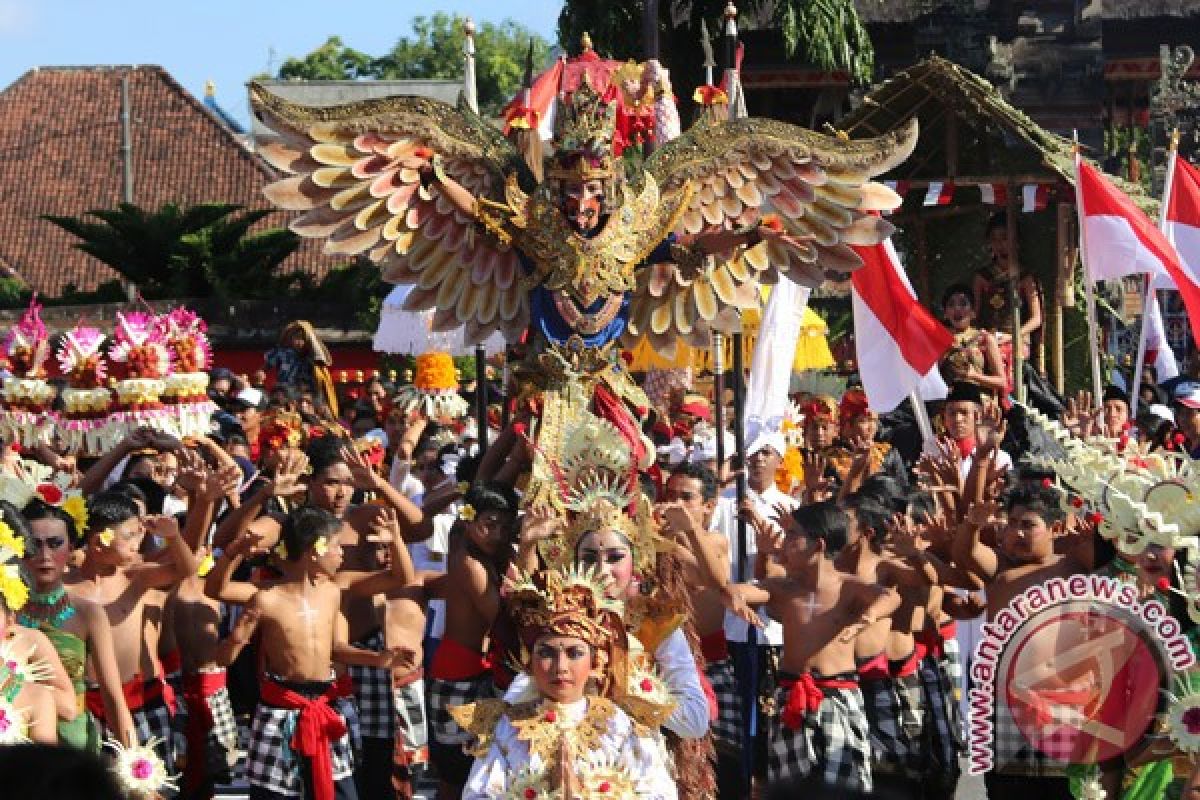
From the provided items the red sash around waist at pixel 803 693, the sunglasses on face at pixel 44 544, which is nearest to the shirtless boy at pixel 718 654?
the red sash around waist at pixel 803 693

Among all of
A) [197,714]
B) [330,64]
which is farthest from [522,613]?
[330,64]

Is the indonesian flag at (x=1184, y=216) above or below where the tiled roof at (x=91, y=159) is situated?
below

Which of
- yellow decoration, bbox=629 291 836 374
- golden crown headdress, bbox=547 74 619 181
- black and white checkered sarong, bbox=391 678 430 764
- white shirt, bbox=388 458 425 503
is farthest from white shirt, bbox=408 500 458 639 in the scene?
yellow decoration, bbox=629 291 836 374

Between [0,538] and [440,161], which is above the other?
[440,161]

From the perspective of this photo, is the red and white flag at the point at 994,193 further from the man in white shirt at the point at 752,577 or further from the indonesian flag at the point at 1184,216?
the man in white shirt at the point at 752,577

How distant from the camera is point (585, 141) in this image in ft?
28.0

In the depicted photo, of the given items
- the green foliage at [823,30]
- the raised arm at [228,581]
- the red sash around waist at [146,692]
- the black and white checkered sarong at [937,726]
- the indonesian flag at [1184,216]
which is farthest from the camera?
the green foliage at [823,30]

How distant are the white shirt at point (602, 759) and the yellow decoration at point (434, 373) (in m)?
8.07

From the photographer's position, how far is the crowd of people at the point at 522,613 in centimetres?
657

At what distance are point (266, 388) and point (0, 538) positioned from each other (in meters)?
7.75

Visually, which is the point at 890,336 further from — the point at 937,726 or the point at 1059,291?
the point at 1059,291

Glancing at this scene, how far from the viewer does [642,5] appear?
2023 centimetres

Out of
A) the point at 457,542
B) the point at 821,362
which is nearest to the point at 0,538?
the point at 457,542

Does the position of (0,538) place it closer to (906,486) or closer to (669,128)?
(906,486)
